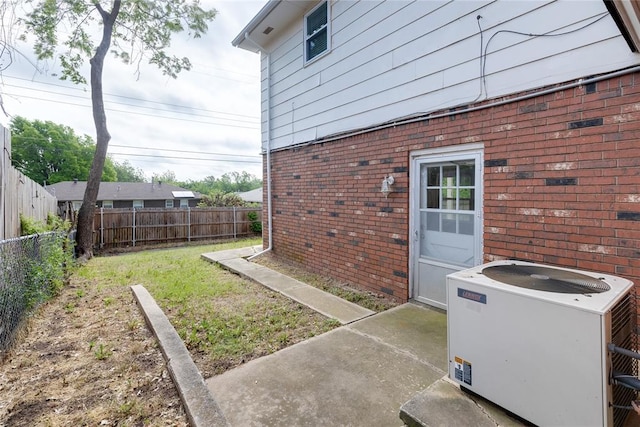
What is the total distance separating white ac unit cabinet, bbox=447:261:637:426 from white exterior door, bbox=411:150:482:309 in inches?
68.5

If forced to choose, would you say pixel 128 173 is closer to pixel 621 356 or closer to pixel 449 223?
pixel 449 223

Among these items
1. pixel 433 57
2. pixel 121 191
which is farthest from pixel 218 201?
pixel 121 191

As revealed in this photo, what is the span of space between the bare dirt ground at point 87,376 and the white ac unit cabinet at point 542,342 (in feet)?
6.83

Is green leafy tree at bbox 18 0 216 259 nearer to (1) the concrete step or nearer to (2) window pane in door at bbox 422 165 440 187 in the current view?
(2) window pane in door at bbox 422 165 440 187

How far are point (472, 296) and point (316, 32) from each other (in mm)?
5854

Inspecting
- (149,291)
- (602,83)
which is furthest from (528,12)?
(149,291)

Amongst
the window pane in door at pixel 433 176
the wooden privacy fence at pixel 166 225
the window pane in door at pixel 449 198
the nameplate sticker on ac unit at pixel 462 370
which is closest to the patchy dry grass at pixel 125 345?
the nameplate sticker on ac unit at pixel 462 370

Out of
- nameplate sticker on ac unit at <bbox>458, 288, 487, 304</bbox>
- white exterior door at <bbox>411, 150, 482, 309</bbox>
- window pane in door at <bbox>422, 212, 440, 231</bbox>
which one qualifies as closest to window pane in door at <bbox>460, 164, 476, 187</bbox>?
white exterior door at <bbox>411, 150, 482, 309</bbox>

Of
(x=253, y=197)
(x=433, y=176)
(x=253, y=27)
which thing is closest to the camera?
(x=433, y=176)

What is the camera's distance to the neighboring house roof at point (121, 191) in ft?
86.0

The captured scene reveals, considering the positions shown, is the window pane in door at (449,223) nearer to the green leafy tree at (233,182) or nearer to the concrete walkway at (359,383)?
the concrete walkway at (359,383)

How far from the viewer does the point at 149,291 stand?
5301 millimetres

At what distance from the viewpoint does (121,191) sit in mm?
28375

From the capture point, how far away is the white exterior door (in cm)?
369
